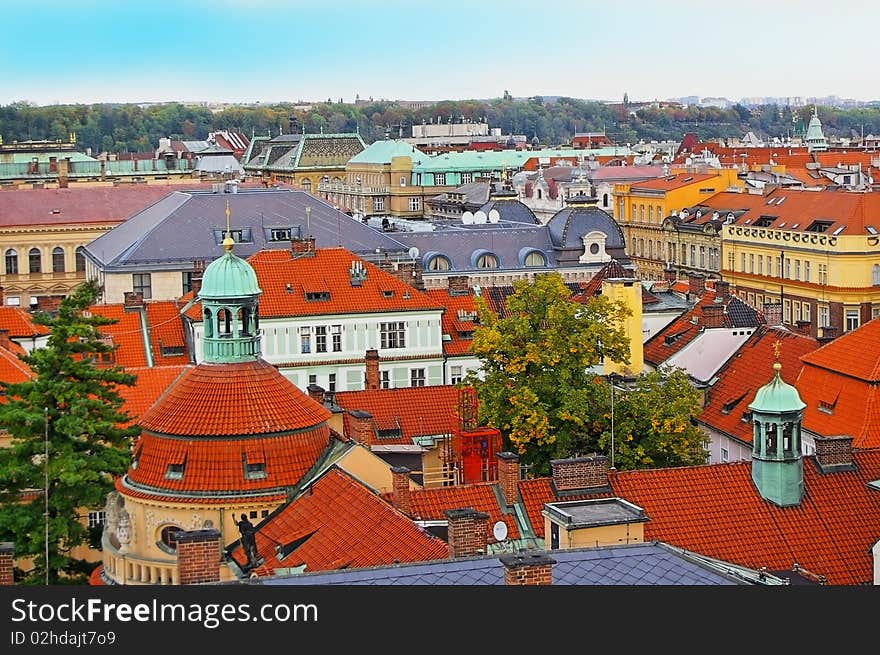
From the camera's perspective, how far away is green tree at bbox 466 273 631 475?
51500 mm

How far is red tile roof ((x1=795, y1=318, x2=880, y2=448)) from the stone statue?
21.0 m

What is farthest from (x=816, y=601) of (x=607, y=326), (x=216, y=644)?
(x=607, y=326)

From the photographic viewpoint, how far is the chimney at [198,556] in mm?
34531

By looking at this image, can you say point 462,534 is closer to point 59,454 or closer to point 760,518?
point 760,518

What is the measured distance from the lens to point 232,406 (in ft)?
135

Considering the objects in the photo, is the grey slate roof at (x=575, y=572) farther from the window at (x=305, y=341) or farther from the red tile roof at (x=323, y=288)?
the red tile roof at (x=323, y=288)

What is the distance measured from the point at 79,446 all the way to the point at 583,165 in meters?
126

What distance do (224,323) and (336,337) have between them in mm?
28991

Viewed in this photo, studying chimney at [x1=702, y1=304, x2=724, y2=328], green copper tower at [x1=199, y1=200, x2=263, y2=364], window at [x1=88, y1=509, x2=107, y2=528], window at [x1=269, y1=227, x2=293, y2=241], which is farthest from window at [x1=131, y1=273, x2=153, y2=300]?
green copper tower at [x1=199, y1=200, x2=263, y2=364]

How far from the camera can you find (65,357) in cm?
4569

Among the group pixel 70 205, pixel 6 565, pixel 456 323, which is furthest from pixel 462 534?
pixel 70 205

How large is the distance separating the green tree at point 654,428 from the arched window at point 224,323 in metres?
13.5

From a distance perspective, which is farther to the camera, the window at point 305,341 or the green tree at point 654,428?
the window at point 305,341

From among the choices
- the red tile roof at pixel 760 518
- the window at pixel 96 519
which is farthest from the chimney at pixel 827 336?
the window at pixel 96 519
